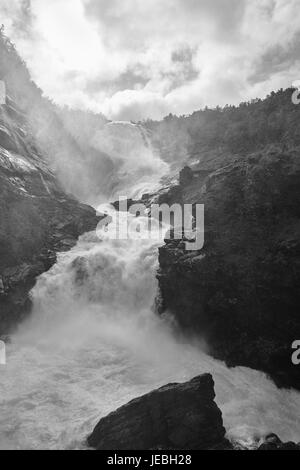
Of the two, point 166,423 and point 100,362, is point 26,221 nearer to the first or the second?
point 100,362

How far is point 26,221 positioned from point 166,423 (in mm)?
18263

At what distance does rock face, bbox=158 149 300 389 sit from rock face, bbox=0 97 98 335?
874 centimetres

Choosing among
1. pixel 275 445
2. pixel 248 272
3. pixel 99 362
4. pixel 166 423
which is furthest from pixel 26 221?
pixel 275 445

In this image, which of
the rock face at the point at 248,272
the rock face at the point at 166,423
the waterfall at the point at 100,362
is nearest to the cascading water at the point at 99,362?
the waterfall at the point at 100,362

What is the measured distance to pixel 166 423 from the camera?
607 inches

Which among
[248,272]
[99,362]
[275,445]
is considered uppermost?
[248,272]

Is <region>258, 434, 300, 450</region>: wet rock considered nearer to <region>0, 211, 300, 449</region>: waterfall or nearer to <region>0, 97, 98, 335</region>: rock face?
<region>0, 211, 300, 449</region>: waterfall

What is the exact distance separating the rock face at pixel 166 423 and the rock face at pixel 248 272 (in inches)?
247

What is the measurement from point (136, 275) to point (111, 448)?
1219 cm

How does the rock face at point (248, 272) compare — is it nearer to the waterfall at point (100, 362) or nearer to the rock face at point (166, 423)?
the waterfall at point (100, 362)

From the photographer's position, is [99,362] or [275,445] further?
[99,362]

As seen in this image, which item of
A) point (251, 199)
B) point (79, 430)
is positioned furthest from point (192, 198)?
point (79, 430)

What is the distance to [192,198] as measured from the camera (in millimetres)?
34562

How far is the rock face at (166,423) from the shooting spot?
15.1 meters
